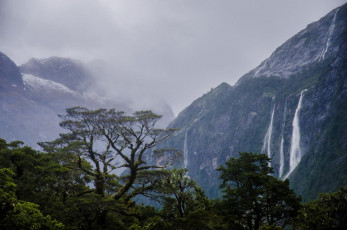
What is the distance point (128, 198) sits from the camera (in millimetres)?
27094

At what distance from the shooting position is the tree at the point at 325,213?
1703 cm

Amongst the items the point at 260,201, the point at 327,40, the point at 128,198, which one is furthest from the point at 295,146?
the point at 327,40

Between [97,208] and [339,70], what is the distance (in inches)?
4132

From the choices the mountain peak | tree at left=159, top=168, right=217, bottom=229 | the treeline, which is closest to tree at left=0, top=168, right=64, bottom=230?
the treeline

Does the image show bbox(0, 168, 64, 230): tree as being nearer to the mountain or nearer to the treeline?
the treeline

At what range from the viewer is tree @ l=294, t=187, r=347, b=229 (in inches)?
671

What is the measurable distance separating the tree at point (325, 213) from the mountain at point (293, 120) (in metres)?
50.2

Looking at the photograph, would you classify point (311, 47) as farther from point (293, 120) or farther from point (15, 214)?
point (15, 214)

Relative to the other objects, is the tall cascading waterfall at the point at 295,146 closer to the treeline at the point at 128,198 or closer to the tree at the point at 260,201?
the tree at the point at 260,201

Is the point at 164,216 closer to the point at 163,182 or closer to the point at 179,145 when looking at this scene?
the point at 163,182

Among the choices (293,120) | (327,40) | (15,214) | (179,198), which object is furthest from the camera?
(327,40)

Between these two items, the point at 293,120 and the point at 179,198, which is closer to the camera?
the point at 179,198

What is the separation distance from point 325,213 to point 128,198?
61.4 ft

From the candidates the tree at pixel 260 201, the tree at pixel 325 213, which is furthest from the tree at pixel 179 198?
the tree at pixel 325 213
